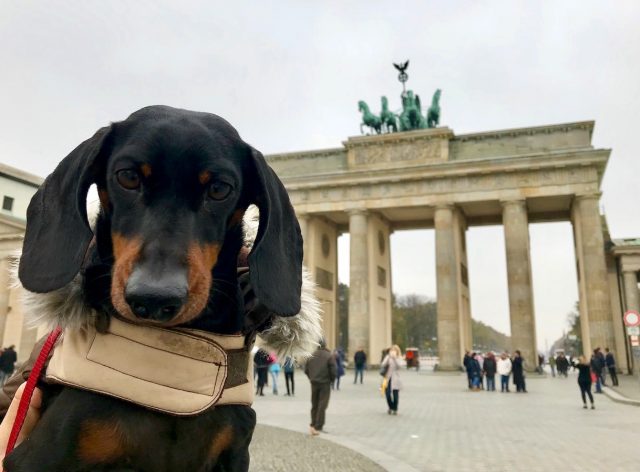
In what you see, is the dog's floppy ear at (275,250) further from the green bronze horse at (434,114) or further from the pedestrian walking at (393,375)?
the green bronze horse at (434,114)

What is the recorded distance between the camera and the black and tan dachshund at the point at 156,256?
4.70 ft

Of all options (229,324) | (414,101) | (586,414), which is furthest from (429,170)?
(229,324)

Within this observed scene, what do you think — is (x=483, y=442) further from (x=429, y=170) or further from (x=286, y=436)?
(x=429, y=170)

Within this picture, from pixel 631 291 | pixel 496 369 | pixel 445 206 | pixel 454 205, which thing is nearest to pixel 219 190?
pixel 496 369

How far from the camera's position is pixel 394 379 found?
14.5 metres

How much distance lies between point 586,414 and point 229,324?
621 inches

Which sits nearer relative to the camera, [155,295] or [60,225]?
[155,295]

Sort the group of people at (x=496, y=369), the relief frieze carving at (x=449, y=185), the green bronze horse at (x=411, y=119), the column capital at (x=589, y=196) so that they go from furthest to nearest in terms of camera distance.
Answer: the green bronze horse at (x=411, y=119)
the relief frieze carving at (x=449, y=185)
the column capital at (x=589, y=196)
the group of people at (x=496, y=369)

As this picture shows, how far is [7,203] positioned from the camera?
55562 millimetres

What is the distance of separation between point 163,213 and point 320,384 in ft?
34.2

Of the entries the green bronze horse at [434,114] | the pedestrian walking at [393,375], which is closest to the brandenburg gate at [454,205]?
the green bronze horse at [434,114]

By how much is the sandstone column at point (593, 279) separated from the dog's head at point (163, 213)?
36.6 metres

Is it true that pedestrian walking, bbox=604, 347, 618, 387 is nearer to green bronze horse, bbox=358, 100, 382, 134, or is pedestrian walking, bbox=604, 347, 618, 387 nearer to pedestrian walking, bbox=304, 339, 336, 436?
pedestrian walking, bbox=304, 339, 336, 436

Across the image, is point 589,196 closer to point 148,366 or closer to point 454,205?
point 454,205
